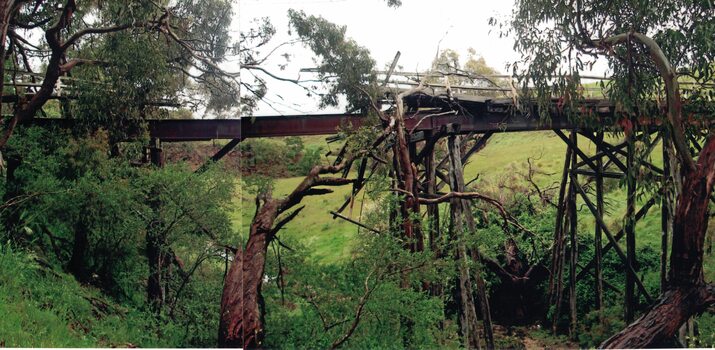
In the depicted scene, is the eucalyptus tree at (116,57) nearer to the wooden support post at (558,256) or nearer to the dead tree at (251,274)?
the dead tree at (251,274)

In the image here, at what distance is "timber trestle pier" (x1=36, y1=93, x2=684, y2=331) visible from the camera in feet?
16.9

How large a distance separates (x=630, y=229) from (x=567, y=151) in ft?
1.90

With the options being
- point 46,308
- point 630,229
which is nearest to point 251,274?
point 46,308

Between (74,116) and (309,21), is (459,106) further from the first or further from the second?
(74,116)

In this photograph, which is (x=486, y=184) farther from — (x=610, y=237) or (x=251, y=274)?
(x=251, y=274)

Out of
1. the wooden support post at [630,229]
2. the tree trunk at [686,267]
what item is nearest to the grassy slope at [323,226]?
the wooden support post at [630,229]

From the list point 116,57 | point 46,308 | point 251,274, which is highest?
point 116,57

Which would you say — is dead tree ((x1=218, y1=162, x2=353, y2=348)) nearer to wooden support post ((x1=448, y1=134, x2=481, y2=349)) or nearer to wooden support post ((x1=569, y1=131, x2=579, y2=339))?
wooden support post ((x1=448, y1=134, x2=481, y2=349))

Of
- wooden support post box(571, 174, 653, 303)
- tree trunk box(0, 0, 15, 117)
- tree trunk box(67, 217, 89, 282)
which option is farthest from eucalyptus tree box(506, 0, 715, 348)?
tree trunk box(0, 0, 15, 117)

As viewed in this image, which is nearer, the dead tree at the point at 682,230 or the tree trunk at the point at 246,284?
the dead tree at the point at 682,230

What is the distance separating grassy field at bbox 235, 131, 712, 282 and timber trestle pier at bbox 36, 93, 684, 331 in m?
0.04

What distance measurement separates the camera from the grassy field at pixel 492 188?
5230mm

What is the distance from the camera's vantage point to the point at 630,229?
5.21m

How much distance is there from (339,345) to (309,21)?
2055mm
